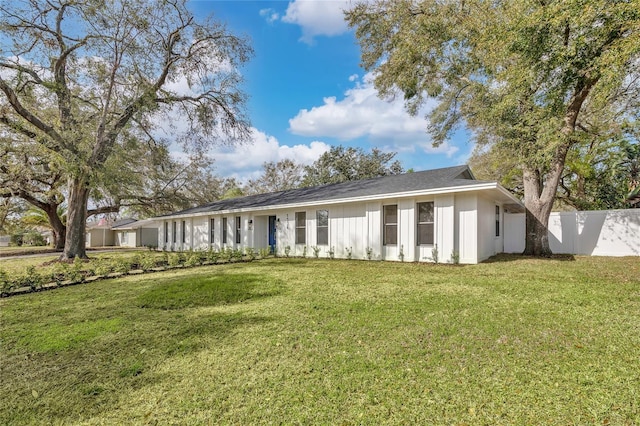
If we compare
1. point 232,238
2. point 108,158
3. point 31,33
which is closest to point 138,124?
point 108,158

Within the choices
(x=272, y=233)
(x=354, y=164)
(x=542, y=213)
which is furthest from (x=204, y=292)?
(x=354, y=164)

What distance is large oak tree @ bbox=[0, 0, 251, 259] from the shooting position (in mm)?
11695

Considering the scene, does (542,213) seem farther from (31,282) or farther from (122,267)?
(31,282)

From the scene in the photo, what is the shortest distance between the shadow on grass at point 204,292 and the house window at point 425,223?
5.46 meters

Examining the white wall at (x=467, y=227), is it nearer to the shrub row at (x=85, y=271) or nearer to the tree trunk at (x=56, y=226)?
the shrub row at (x=85, y=271)

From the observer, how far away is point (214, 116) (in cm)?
1634

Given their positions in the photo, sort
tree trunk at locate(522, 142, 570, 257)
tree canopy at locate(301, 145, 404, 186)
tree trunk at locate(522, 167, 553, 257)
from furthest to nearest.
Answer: tree canopy at locate(301, 145, 404, 186)
tree trunk at locate(522, 167, 553, 257)
tree trunk at locate(522, 142, 570, 257)

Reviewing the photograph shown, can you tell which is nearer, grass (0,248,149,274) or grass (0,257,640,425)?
grass (0,257,640,425)

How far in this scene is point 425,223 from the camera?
10039 millimetres

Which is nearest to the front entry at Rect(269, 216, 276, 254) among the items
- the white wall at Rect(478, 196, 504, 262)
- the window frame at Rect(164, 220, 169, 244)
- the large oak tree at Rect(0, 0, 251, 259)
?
the large oak tree at Rect(0, 0, 251, 259)

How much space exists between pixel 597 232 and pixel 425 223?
6.79m

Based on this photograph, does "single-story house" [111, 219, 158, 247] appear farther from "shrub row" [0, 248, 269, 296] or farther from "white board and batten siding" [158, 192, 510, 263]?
"shrub row" [0, 248, 269, 296]

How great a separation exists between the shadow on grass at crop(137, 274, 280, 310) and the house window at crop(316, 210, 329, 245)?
4976 mm

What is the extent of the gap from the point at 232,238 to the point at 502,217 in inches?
507
